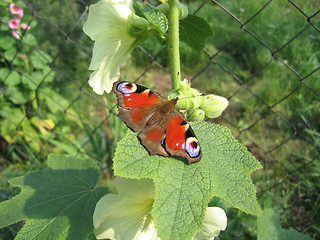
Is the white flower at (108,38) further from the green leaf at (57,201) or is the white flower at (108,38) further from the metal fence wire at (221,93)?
the metal fence wire at (221,93)

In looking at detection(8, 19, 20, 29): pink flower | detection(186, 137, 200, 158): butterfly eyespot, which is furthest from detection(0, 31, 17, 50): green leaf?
detection(186, 137, 200, 158): butterfly eyespot

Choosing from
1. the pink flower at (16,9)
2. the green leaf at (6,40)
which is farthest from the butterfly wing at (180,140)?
the green leaf at (6,40)

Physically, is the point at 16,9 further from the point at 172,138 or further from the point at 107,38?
the point at 172,138

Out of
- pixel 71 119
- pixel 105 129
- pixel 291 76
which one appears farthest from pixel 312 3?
pixel 71 119

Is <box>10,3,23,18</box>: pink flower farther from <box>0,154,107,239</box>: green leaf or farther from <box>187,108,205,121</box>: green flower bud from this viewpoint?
<box>187,108,205,121</box>: green flower bud

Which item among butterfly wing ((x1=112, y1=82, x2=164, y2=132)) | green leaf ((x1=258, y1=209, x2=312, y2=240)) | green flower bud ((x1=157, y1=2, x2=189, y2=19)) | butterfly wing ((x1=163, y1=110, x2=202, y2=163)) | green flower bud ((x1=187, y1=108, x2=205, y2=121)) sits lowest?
green leaf ((x1=258, y1=209, x2=312, y2=240))

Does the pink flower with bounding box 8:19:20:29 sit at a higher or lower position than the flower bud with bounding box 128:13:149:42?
lower
